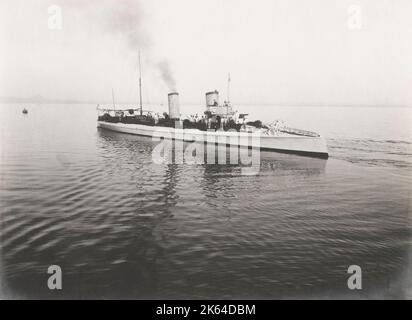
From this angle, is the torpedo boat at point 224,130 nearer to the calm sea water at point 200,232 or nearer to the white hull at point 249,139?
the white hull at point 249,139

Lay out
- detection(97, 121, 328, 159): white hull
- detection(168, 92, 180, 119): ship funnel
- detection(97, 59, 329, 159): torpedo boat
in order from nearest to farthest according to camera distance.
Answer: detection(97, 121, 328, 159): white hull, detection(97, 59, 329, 159): torpedo boat, detection(168, 92, 180, 119): ship funnel

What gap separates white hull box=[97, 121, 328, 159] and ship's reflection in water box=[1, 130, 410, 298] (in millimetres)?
11461

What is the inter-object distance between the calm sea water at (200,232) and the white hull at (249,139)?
9.50 meters

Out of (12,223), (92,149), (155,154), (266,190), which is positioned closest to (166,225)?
(12,223)

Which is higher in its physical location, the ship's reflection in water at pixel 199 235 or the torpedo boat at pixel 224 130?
the torpedo boat at pixel 224 130

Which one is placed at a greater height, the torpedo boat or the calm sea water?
the torpedo boat

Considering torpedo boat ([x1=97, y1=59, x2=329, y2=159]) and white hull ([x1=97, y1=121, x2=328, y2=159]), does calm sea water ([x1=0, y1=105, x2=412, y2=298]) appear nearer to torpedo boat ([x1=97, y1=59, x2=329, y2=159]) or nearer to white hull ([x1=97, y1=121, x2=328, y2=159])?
white hull ([x1=97, y1=121, x2=328, y2=159])

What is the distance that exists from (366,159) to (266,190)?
1778cm

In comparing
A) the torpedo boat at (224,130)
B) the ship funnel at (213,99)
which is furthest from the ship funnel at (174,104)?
the ship funnel at (213,99)

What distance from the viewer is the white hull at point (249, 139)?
124ft

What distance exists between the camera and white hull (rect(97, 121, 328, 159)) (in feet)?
124

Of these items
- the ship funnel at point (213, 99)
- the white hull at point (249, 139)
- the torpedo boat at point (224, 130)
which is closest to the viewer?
the white hull at point (249, 139)

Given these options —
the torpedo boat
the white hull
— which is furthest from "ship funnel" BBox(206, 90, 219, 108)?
the white hull

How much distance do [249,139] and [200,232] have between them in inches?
1127
